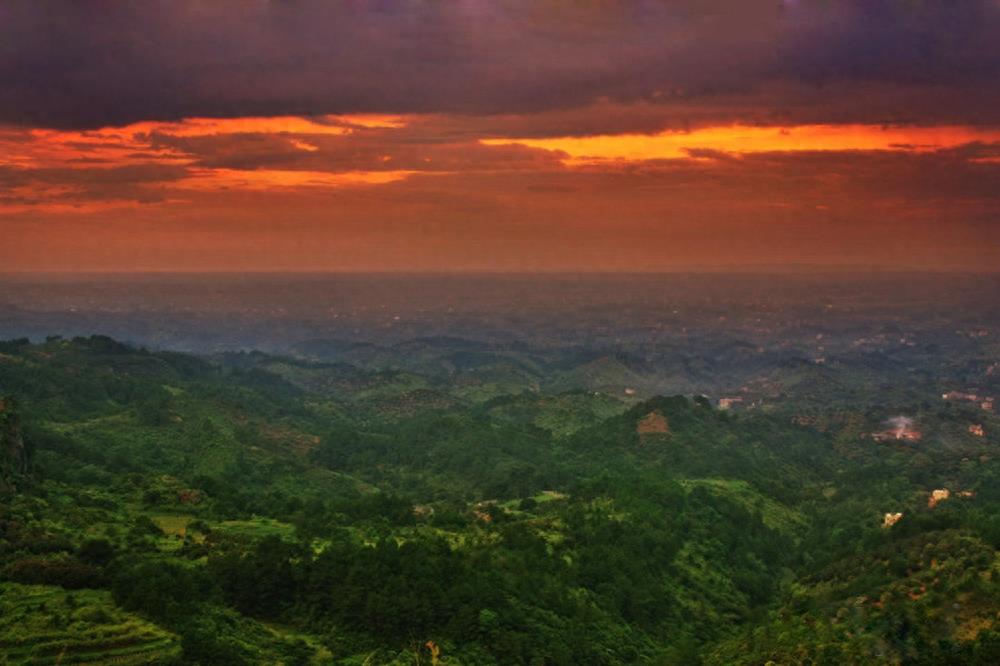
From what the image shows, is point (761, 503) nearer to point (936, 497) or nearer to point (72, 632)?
point (936, 497)

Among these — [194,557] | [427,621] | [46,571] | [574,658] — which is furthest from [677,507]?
[46,571]

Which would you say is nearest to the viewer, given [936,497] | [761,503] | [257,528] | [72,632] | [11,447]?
[72,632]

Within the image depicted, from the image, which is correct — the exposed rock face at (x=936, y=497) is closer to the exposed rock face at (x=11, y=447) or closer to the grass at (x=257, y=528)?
the grass at (x=257, y=528)

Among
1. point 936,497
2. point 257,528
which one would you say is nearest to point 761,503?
point 936,497

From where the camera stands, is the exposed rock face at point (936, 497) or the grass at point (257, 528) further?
the exposed rock face at point (936, 497)

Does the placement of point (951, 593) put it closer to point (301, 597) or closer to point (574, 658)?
point (574, 658)

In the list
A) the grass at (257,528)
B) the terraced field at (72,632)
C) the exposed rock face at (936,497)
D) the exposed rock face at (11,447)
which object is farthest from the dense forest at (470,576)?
the exposed rock face at (936,497)
